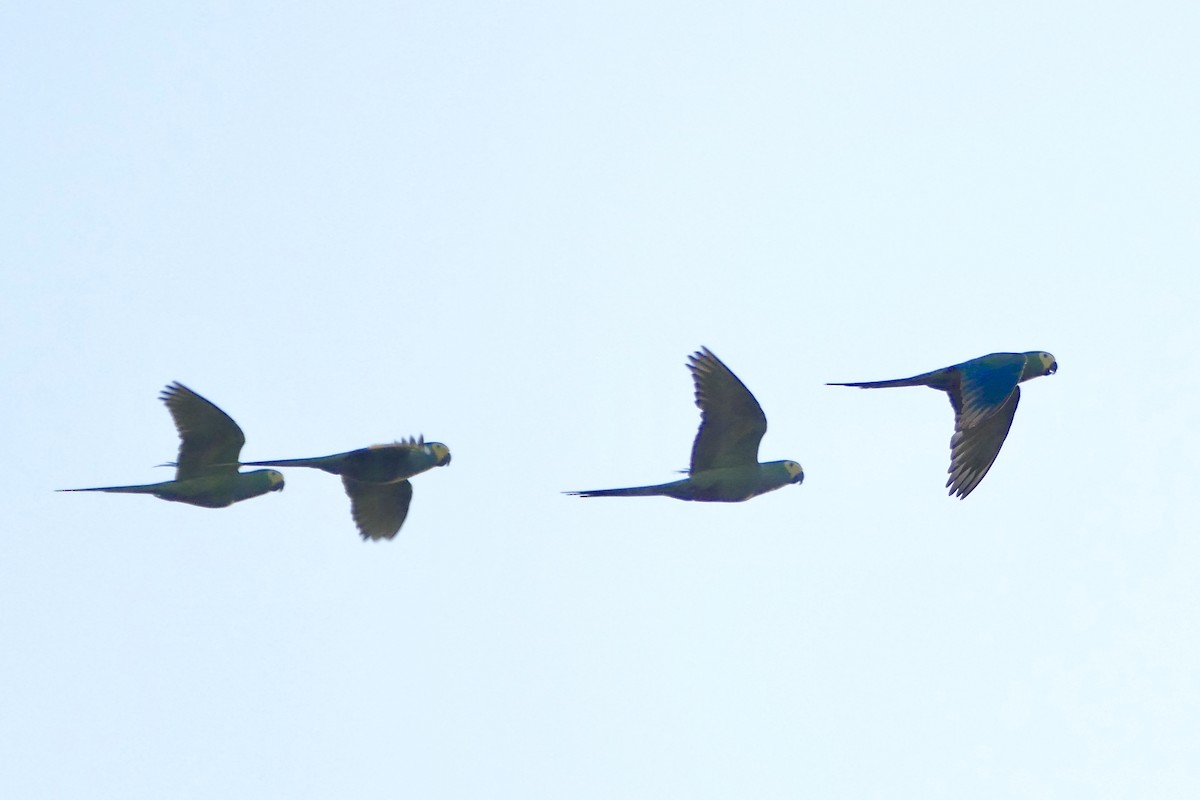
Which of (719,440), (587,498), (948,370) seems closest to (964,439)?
(948,370)

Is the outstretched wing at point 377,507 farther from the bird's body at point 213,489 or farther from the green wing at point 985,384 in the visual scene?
the green wing at point 985,384

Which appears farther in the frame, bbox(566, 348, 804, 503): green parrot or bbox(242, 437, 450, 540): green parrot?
bbox(242, 437, 450, 540): green parrot

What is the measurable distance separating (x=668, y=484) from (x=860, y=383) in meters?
2.79

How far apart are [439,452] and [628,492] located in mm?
3628

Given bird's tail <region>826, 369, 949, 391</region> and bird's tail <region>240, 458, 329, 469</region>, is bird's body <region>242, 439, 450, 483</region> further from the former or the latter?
bird's tail <region>826, 369, 949, 391</region>

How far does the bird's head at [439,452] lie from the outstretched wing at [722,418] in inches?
150

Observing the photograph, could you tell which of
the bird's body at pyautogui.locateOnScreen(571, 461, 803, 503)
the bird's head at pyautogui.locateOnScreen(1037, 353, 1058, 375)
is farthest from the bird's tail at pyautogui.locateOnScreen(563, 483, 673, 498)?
the bird's head at pyautogui.locateOnScreen(1037, 353, 1058, 375)

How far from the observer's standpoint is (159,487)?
31.9 meters

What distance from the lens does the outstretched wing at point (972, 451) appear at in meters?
30.4

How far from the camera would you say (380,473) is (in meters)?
31.8

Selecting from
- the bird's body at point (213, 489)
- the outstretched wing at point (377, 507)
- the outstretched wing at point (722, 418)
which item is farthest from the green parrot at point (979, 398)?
the bird's body at point (213, 489)

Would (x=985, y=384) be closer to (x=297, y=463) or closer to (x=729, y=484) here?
(x=729, y=484)

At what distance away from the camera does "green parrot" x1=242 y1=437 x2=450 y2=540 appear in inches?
1226

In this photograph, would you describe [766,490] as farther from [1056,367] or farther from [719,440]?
[1056,367]
